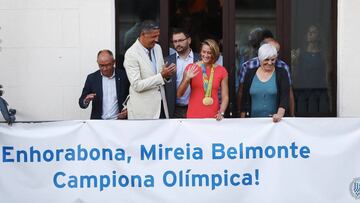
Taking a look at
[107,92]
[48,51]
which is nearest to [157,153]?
[107,92]

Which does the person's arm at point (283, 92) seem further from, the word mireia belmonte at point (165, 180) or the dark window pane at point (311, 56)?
the dark window pane at point (311, 56)

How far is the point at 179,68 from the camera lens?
26.5 ft

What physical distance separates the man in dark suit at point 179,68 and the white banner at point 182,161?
746mm

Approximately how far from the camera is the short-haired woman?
7582 mm

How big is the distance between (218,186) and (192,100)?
3.20 feet

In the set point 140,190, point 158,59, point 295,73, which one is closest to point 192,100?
point 158,59

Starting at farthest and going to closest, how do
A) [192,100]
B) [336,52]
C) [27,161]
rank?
1. [336,52]
2. [192,100]
3. [27,161]

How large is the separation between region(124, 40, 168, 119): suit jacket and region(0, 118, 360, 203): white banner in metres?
0.44

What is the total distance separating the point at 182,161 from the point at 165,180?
245mm

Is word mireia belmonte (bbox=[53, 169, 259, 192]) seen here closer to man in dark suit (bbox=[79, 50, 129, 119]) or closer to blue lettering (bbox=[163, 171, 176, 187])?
blue lettering (bbox=[163, 171, 176, 187])

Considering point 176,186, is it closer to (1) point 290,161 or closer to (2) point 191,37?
(1) point 290,161

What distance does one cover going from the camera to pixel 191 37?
8.69m

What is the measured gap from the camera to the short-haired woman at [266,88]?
7582 mm

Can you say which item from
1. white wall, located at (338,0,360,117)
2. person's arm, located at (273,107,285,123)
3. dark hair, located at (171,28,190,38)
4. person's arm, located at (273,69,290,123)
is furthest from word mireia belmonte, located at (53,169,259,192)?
white wall, located at (338,0,360,117)
